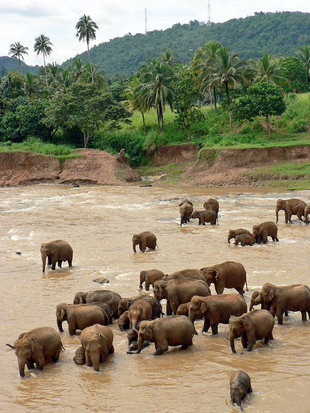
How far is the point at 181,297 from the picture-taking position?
11.4 metres

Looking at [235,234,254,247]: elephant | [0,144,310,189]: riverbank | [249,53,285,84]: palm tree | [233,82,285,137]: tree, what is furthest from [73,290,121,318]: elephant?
[249,53,285,84]: palm tree

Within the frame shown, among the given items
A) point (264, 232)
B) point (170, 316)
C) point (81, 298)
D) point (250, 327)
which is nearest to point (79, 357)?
point (170, 316)

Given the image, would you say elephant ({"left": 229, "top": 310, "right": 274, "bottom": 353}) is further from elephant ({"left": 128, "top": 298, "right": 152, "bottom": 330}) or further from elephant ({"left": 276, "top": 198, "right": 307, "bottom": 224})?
elephant ({"left": 276, "top": 198, "right": 307, "bottom": 224})

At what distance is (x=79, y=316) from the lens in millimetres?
10797

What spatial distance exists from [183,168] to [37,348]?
3941 cm

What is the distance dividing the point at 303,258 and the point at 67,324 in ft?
26.0

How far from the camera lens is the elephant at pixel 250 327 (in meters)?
9.49

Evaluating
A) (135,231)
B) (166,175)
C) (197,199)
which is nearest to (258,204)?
(197,199)

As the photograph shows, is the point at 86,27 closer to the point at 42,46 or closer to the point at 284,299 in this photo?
the point at 42,46

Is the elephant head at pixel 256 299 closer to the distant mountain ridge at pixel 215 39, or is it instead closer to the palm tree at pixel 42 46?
the palm tree at pixel 42 46

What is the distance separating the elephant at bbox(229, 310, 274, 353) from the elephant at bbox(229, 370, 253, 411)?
148cm

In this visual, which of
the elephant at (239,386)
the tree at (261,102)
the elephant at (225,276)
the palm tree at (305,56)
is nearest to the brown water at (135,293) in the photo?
the elephant at (239,386)

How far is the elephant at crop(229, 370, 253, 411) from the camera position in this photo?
7.80 metres

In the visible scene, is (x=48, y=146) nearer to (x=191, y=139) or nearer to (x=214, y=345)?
(x=191, y=139)
